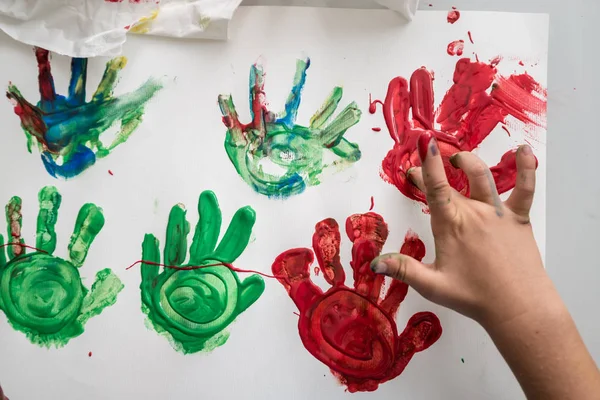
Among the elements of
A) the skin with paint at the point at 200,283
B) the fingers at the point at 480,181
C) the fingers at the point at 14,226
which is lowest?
the skin with paint at the point at 200,283

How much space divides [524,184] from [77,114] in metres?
0.58

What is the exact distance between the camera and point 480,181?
2.07ft

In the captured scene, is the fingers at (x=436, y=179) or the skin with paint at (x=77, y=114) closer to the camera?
the fingers at (x=436, y=179)

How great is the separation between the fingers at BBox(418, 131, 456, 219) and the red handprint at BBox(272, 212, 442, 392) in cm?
9

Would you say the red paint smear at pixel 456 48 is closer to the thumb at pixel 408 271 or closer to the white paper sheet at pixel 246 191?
the white paper sheet at pixel 246 191

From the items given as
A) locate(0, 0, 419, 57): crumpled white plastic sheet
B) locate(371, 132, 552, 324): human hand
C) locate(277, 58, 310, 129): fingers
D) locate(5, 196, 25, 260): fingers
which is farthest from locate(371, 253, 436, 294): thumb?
locate(5, 196, 25, 260): fingers

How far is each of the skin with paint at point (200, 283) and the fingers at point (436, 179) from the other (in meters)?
0.23

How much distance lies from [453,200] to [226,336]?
337 mm

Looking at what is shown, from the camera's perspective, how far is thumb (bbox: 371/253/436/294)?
2.00ft

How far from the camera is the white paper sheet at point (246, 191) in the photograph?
69cm

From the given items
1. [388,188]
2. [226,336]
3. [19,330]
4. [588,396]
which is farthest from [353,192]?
[19,330]

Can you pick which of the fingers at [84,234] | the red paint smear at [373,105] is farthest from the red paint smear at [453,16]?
the fingers at [84,234]

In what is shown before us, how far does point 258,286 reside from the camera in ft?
2.28

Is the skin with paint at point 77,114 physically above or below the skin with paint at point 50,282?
above
